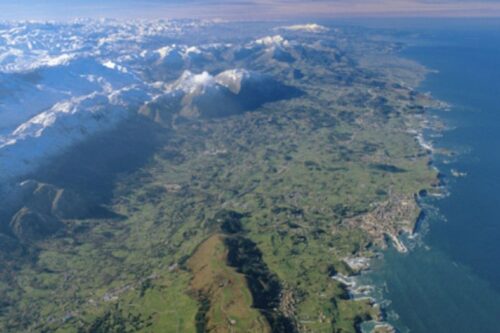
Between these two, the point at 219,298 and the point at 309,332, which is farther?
the point at 219,298

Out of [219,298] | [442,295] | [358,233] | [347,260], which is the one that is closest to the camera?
[219,298]

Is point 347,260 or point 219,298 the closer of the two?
point 219,298

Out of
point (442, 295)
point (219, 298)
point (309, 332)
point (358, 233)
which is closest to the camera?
point (309, 332)

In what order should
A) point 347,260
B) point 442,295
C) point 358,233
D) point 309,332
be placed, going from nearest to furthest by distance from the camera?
point 309,332 → point 442,295 → point 347,260 → point 358,233

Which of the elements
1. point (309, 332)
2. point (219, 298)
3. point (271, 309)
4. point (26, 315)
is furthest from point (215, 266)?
point (26, 315)

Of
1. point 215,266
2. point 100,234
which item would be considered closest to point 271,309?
point 215,266

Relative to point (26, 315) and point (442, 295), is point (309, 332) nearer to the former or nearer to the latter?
point (442, 295)

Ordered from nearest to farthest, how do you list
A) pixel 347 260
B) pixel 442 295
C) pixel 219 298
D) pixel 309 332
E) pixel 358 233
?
pixel 309 332, pixel 219 298, pixel 442 295, pixel 347 260, pixel 358 233

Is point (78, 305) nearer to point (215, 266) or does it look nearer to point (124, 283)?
point (124, 283)
